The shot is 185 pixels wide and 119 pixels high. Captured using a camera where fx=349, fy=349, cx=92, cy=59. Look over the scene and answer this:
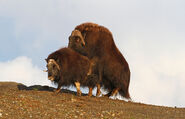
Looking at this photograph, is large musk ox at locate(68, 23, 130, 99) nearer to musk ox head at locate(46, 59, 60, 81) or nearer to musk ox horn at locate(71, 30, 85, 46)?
musk ox horn at locate(71, 30, 85, 46)

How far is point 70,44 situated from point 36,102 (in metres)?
4.83

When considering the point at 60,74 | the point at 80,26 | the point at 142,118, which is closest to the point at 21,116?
the point at 142,118

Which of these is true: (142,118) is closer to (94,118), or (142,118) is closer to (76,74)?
(94,118)

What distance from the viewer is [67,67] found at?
1306 centimetres

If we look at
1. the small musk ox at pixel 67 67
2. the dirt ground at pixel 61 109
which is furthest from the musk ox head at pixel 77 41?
the dirt ground at pixel 61 109

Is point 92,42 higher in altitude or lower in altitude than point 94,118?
higher

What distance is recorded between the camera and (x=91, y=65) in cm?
1394

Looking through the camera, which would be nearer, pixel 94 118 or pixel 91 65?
pixel 94 118

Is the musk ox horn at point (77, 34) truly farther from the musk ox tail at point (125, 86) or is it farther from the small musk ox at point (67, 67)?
the musk ox tail at point (125, 86)

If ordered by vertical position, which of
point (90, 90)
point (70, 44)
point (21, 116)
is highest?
point (70, 44)

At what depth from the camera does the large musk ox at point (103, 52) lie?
14.0 meters

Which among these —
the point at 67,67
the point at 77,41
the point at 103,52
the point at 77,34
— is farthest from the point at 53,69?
the point at 103,52

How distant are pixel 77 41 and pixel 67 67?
5.29ft

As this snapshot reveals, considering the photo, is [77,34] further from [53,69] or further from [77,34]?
[53,69]
